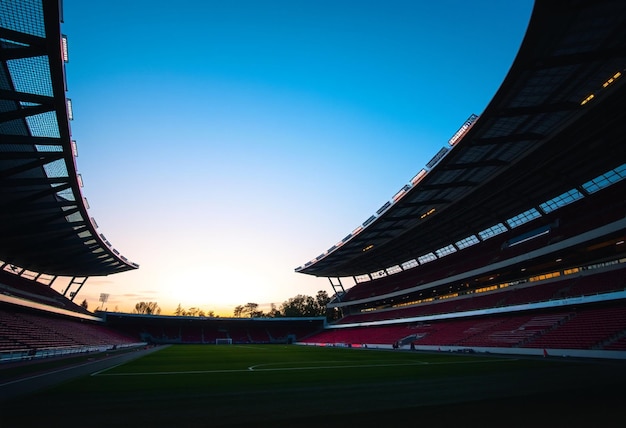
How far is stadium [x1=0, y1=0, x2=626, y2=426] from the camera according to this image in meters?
9.23

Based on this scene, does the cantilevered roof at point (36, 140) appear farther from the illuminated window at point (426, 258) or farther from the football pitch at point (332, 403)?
the illuminated window at point (426, 258)

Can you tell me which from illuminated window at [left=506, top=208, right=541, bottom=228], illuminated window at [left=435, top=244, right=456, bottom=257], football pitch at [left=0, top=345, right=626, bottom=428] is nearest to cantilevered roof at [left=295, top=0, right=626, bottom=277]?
illuminated window at [left=506, top=208, right=541, bottom=228]

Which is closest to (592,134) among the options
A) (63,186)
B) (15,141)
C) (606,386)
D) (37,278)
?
(606,386)

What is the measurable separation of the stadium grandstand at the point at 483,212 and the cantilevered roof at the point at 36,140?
8 cm

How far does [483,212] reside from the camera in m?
42.4

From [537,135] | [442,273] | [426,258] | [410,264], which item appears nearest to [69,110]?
[537,135]

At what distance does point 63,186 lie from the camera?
77.8ft

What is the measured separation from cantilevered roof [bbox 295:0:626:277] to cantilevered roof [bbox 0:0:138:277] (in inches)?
832

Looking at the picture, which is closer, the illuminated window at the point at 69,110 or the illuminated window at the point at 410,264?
the illuminated window at the point at 69,110

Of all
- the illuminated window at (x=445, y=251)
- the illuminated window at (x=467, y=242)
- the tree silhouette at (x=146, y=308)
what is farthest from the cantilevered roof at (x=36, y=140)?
the tree silhouette at (x=146, y=308)

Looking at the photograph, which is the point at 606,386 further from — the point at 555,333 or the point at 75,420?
the point at 555,333

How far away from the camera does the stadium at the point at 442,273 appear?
923 centimetres

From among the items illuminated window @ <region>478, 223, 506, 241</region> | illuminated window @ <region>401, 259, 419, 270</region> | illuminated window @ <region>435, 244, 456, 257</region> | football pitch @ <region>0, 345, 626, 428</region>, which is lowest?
football pitch @ <region>0, 345, 626, 428</region>

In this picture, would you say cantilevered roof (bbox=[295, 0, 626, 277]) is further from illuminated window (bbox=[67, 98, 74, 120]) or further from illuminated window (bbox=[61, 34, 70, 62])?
illuminated window (bbox=[67, 98, 74, 120])
